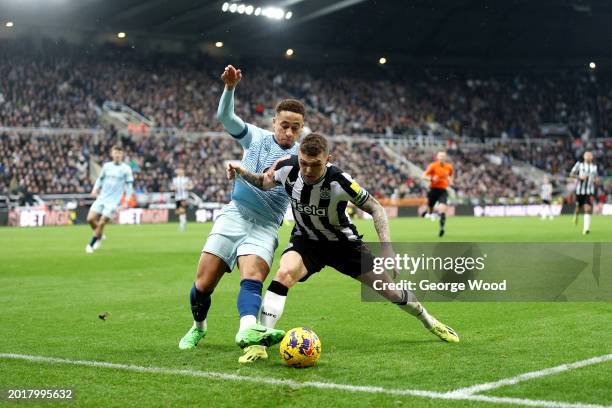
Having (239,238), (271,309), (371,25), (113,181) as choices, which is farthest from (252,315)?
(371,25)

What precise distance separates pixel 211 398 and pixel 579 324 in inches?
174

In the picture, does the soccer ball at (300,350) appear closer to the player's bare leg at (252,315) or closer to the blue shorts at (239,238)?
the player's bare leg at (252,315)

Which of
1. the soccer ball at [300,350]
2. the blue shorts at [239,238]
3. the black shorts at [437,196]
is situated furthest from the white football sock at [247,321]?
the black shorts at [437,196]

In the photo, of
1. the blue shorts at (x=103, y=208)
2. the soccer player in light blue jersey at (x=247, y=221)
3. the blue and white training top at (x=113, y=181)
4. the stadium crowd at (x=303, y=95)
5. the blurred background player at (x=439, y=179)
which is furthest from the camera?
the stadium crowd at (x=303, y=95)

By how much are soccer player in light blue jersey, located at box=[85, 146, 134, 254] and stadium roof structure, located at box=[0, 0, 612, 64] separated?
25288mm

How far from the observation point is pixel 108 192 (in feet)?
63.6

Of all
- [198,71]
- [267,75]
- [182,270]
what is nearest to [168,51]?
[198,71]

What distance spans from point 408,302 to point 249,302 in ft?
4.78

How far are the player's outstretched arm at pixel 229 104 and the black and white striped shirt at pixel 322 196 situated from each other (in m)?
0.53

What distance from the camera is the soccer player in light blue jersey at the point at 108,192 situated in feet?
62.8

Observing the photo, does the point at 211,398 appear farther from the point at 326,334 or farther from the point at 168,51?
the point at 168,51

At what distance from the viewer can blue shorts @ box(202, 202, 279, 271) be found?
712 cm

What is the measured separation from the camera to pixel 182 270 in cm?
1491

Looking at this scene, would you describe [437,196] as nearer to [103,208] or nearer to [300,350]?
[103,208]
